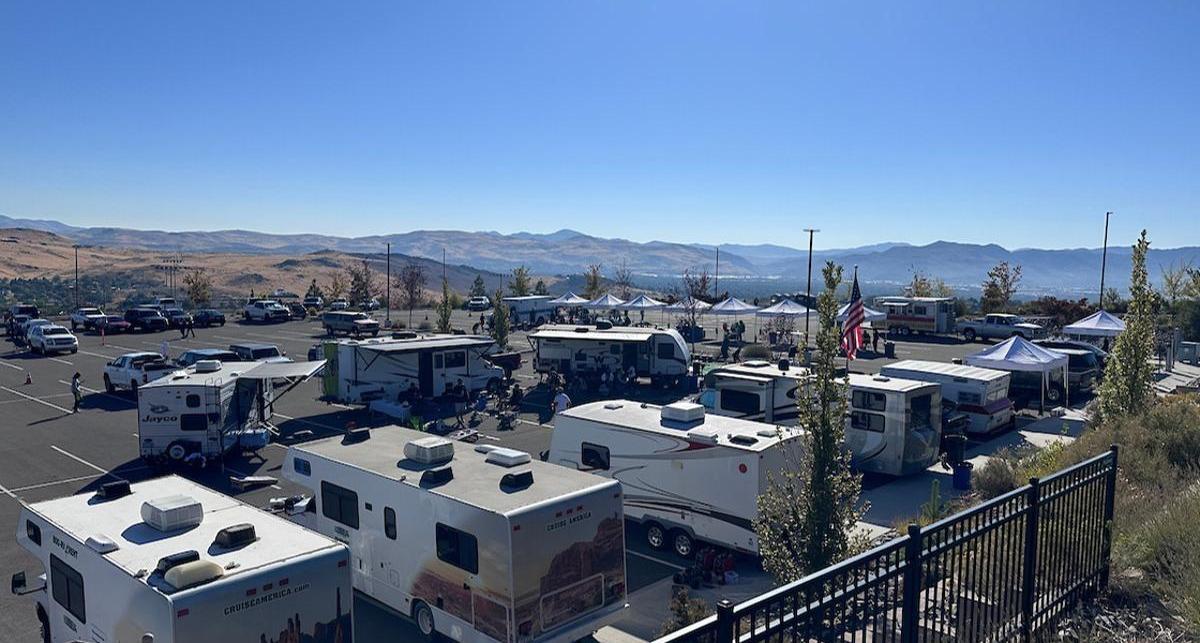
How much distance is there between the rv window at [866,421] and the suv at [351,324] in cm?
3587

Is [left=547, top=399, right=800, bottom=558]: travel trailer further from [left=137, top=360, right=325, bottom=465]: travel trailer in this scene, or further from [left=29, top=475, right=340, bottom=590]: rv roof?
[left=137, top=360, right=325, bottom=465]: travel trailer

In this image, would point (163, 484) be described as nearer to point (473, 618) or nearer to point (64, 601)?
point (64, 601)

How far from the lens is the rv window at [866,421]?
18922 mm

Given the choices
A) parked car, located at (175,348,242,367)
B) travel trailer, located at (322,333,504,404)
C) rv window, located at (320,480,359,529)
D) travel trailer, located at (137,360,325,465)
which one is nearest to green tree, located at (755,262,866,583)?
rv window, located at (320,480,359,529)

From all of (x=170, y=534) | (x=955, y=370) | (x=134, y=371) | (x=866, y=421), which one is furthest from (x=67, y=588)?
(x=134, y=371)

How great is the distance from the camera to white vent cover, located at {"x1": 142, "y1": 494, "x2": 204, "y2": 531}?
844 cm

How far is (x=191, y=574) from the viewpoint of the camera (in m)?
7.16

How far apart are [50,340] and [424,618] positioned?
131 feet

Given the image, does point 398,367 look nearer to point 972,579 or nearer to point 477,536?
point 477,536

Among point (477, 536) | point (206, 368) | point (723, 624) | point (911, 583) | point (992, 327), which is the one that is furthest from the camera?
point (992, 327)

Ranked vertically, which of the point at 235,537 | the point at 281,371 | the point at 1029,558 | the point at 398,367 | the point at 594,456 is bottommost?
the point at 594,456

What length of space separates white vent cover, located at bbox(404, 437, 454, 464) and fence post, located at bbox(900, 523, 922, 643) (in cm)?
697

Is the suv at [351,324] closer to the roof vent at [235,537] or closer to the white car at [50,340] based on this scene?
the white car at [50,340]

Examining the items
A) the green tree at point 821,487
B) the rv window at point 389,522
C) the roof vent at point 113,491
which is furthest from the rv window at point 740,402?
the roof vent at point 113,491
